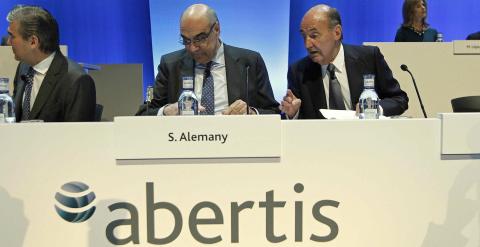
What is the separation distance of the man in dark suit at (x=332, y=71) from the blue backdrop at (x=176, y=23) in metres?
3.63

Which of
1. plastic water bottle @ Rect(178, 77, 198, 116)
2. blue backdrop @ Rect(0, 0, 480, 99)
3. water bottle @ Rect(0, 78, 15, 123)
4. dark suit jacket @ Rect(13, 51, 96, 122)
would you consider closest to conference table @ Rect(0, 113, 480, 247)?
water bottle @ Rect(0, 78, 15, 123)

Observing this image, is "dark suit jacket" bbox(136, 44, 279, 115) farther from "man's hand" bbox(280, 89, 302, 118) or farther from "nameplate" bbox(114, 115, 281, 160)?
"nameplate" bbox(114, 115, 281, 160)

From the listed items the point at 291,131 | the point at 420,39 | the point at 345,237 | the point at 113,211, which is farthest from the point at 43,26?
the point at 420,39

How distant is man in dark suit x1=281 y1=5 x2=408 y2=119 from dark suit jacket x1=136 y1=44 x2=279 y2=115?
→ 0.54ft

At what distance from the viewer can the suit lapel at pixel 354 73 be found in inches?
110

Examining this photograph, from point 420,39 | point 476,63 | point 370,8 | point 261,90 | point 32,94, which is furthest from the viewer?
point 370,8

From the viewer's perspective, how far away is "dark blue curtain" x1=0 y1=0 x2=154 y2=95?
6.70 meters

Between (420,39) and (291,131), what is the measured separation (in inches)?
114

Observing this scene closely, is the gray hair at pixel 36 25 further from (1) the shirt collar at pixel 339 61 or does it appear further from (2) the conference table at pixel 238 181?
(1) the shirt collar at pixel 339 61

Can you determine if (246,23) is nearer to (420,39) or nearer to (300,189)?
(420,39)

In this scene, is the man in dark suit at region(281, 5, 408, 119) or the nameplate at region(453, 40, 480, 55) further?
the nameplate at region(453, 40, 480, 55)

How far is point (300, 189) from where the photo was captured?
5.38 feet

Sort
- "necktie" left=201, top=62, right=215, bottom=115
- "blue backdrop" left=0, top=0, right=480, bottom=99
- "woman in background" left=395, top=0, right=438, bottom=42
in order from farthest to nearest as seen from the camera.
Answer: "blue backdrop" left=0, top=0, right=480, bottom=99
"woman in background" left=395, top=0, right=438, bottom=42
"necktie" left=201, top=62, right=215, bottom=115

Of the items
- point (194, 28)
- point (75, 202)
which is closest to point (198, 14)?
point (194, 28)
